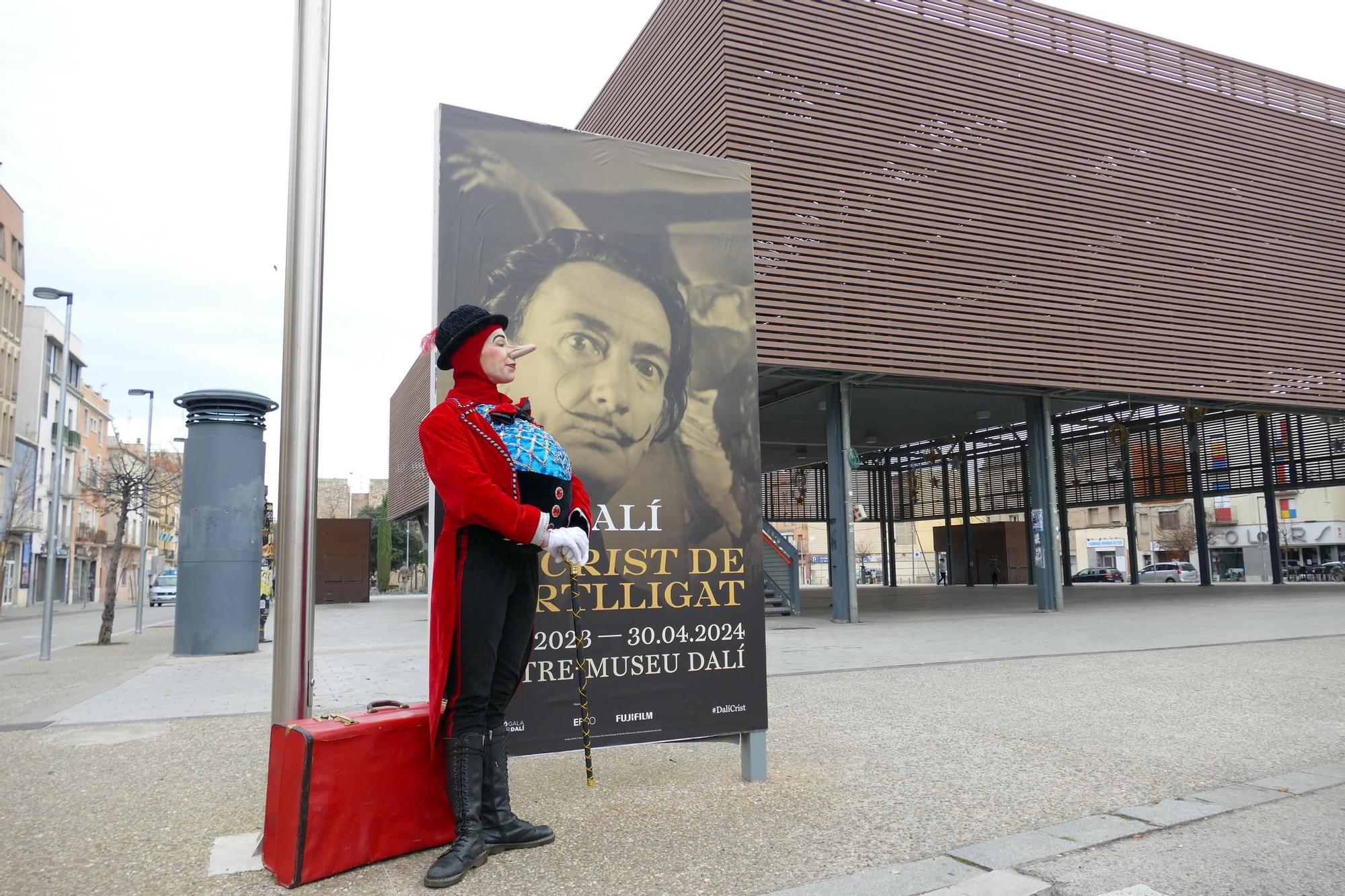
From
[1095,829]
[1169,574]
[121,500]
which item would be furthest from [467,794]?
[1169,574]

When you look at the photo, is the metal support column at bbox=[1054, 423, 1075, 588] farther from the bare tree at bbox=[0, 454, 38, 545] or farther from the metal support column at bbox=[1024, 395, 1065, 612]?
the bare tree at bbox=[0, 454, 38, 545]

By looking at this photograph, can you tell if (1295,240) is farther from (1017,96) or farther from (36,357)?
(36,357)

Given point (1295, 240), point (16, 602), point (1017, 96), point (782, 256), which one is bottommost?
point (16, 602)

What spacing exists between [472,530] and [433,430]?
1.24ft

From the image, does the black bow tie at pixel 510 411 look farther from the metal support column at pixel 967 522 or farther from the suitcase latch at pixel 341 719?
the metal support column at pixel 967 522

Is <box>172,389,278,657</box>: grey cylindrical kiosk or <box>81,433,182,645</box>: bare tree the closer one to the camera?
<box>172,389,278,657</box>: grey cylindrical kiosk

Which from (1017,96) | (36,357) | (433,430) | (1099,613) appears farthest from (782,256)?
(36,357)

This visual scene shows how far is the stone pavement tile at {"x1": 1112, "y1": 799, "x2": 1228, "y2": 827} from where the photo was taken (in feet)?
12.3

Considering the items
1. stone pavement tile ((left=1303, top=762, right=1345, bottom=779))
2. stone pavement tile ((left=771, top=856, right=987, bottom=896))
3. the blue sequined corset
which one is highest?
the blue sequined corset

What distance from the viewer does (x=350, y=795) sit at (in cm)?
318

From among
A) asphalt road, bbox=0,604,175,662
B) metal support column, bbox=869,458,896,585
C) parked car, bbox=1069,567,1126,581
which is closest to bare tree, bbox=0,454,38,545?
asphalt road, bbox=0,604,175,662

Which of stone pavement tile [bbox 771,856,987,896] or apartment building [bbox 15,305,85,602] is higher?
apartment building [bbox 15,305,85,602]

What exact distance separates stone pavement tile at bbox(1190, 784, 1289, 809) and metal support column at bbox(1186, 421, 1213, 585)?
32.5 metres

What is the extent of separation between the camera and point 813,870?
3.18 m
